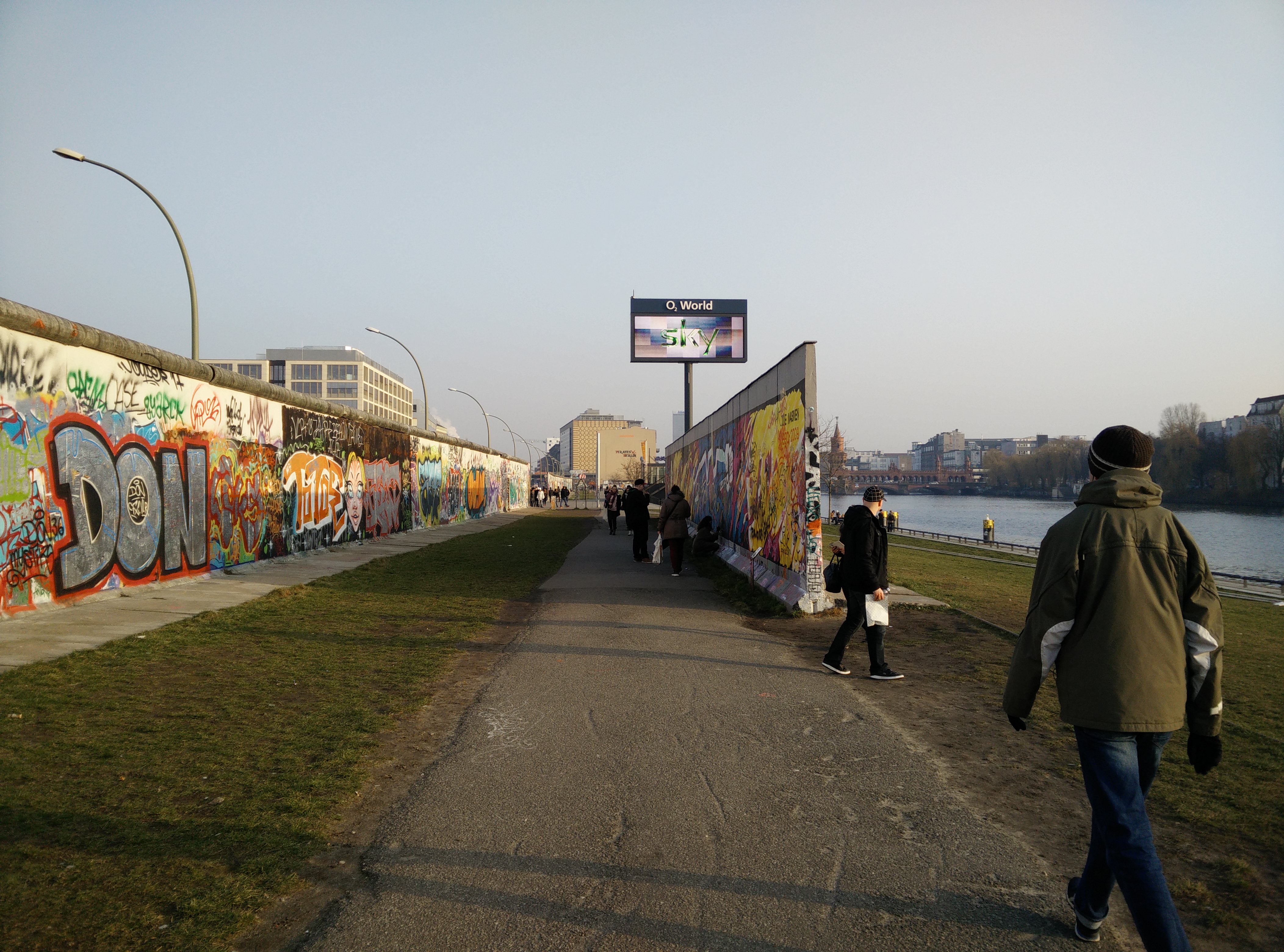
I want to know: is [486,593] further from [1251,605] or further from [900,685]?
[1251,605]

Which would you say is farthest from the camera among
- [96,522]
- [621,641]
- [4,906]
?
[96,522]

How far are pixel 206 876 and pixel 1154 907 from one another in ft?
11.6

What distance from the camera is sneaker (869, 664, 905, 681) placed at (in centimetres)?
710

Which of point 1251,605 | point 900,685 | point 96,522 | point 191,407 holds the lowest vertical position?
point 1251,605

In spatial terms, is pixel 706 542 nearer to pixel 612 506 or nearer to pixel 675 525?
pixel 675 525

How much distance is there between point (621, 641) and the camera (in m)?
8.72

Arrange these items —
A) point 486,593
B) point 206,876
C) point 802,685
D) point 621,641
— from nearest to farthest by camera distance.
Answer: point 206,876 < point 802,685 < point 621,641 < point 486,593

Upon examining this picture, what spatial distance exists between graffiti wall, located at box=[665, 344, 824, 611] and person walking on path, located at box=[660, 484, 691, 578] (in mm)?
1283

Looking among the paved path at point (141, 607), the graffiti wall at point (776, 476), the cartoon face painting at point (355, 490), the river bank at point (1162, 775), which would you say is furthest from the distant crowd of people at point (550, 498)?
the river bank at point (1162, 775)

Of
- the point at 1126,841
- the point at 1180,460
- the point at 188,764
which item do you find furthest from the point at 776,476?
the point at 1180,460

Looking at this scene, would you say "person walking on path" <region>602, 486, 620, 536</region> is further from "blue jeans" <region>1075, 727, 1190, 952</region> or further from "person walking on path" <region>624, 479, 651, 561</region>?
"blue jeans" <region>1075, 727, 1190, 952</region>

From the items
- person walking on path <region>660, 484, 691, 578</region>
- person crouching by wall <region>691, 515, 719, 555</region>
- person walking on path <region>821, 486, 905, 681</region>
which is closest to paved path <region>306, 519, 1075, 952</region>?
person walking on path <region>821, 486, 905, 681</region>

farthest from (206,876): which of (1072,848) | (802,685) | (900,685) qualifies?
(900,685)

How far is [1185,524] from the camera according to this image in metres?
19.0
